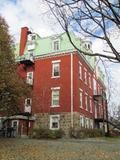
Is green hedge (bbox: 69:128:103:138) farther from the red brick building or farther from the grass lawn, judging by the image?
the grass lawn

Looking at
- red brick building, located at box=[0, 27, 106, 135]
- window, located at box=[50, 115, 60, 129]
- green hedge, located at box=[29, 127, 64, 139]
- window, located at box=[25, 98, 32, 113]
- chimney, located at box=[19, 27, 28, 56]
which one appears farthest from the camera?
chimney, located at box=[19, 27, 28, 56]

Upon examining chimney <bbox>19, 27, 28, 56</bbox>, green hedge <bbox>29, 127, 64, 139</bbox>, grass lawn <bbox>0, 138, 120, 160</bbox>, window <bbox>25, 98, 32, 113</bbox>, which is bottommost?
grass lawn <bbox>0, 138, 120, 160</bbox>

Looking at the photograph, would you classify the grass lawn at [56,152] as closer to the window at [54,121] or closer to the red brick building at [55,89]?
the red brick building at [55,89]

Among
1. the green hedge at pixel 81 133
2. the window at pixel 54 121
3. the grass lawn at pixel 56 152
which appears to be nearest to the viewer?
the grass lawn at pixel 56 152

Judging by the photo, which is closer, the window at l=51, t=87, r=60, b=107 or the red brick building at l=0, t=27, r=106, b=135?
the red brick building at l=0, t=27, r=106, b=135

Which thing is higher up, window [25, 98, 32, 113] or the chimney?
the chimney

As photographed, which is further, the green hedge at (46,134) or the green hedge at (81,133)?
the green hedge at (81,133)

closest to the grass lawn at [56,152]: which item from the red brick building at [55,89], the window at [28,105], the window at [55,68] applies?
the red brick building at [55,89]

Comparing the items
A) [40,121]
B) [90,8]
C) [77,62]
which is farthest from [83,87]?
[90,8]

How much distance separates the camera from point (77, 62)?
3712 centimetres

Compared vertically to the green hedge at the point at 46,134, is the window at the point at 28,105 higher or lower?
higher

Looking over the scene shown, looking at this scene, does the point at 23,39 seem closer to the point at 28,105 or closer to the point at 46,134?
the point at 28,105

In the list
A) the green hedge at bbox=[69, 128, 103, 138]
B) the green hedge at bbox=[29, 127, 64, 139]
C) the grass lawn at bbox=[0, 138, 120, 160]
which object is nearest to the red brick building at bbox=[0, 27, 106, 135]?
the green hedge at bbox=[69, 128, 103, 138]

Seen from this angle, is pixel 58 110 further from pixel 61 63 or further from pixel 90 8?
pixel 90 8
